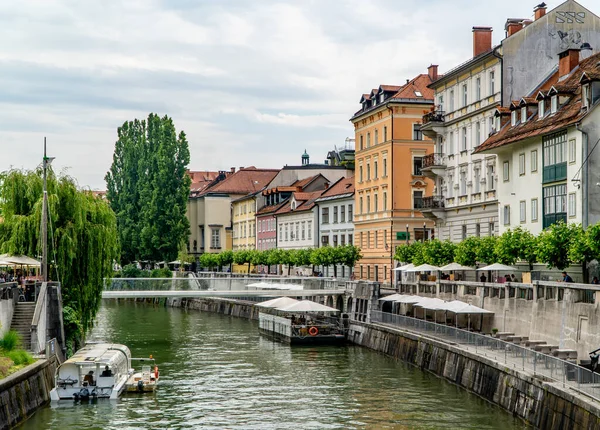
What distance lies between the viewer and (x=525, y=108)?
168ft

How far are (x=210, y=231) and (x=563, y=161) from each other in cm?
8203

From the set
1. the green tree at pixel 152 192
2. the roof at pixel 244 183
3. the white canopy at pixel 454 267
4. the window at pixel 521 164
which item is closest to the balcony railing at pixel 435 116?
the window at pixel 521 164

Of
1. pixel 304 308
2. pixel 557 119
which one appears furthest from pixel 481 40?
pixel 304 308

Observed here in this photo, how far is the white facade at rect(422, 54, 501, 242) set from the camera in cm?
5662

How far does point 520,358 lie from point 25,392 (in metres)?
15.6

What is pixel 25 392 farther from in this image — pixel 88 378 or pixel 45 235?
pixel 45 235

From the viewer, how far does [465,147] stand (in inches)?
2388

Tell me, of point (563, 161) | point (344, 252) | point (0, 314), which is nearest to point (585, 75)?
point (563, 161)

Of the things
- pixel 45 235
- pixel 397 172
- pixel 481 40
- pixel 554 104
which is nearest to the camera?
pixel 45 235

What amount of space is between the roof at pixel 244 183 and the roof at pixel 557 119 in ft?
241

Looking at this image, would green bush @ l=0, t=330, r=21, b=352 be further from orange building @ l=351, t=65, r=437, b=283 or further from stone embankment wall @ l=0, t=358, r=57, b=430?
orange building @ l=351, t=65, r=437, b=283

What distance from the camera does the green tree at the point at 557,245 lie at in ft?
127

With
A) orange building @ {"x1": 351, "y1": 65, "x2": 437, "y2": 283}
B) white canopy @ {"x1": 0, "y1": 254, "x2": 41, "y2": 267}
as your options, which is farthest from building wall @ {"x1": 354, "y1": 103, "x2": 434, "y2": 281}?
white canopy @ {"x1": 0, "y1": 254, "x2": 41, "y2": 267}

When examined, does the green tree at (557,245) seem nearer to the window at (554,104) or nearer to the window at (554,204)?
the window at (554,204)
